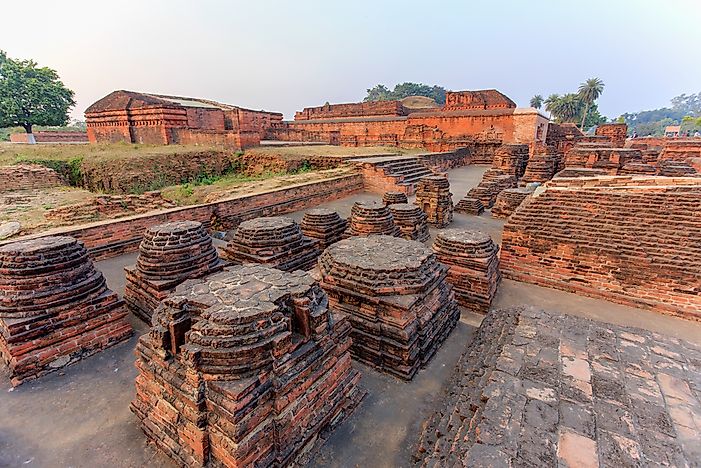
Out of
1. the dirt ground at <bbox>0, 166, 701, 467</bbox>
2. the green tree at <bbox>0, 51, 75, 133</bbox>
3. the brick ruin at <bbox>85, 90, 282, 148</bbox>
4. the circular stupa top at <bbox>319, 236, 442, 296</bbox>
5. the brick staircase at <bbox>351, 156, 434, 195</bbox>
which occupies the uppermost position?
the green tree at <bbox>0, 51, 75, 133</bbox>

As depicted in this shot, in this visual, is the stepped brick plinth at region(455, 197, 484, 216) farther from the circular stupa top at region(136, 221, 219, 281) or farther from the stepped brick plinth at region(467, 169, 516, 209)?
the circular stupa top at region(136, 221, 219, 281)

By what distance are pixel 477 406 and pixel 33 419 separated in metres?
3.43

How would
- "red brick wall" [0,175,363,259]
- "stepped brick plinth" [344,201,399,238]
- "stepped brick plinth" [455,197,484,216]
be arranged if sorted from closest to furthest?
"red brick wall" [0,175,363,259], "stepped brick plinth" [344,201,399,238], "stepped brick plinth" [455,197,484,216]

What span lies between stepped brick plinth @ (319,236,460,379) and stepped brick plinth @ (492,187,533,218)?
233 inches

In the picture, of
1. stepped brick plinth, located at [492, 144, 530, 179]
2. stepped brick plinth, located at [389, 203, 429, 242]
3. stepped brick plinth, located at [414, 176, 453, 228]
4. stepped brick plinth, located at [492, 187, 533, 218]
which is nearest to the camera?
stepped brick plinth, located at [389, 203, 429, 242]

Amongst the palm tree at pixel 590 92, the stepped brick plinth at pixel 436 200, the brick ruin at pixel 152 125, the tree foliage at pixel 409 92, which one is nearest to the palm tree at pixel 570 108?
the palm tree at pixel 590 92

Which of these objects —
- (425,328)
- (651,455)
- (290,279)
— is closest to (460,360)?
(425,328)

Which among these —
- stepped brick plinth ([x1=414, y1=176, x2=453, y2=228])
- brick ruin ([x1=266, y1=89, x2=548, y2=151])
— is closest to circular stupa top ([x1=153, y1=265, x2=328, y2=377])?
stepped brick plinth ([x1=414, y1=176, x2=453, y2=228])

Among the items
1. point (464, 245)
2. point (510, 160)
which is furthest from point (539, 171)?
point (464, 245)

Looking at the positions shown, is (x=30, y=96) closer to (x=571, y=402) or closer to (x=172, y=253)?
(x=172, y=253)

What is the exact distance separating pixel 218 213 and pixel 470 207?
675 centimetres

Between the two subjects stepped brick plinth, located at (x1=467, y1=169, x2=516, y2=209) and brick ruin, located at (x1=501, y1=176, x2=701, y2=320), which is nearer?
→ brick ruin, located at (x1=501, y1=176, x2=701, y2=320)

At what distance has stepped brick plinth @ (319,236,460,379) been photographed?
10.8 feet

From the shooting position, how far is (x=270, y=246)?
4.89 m
